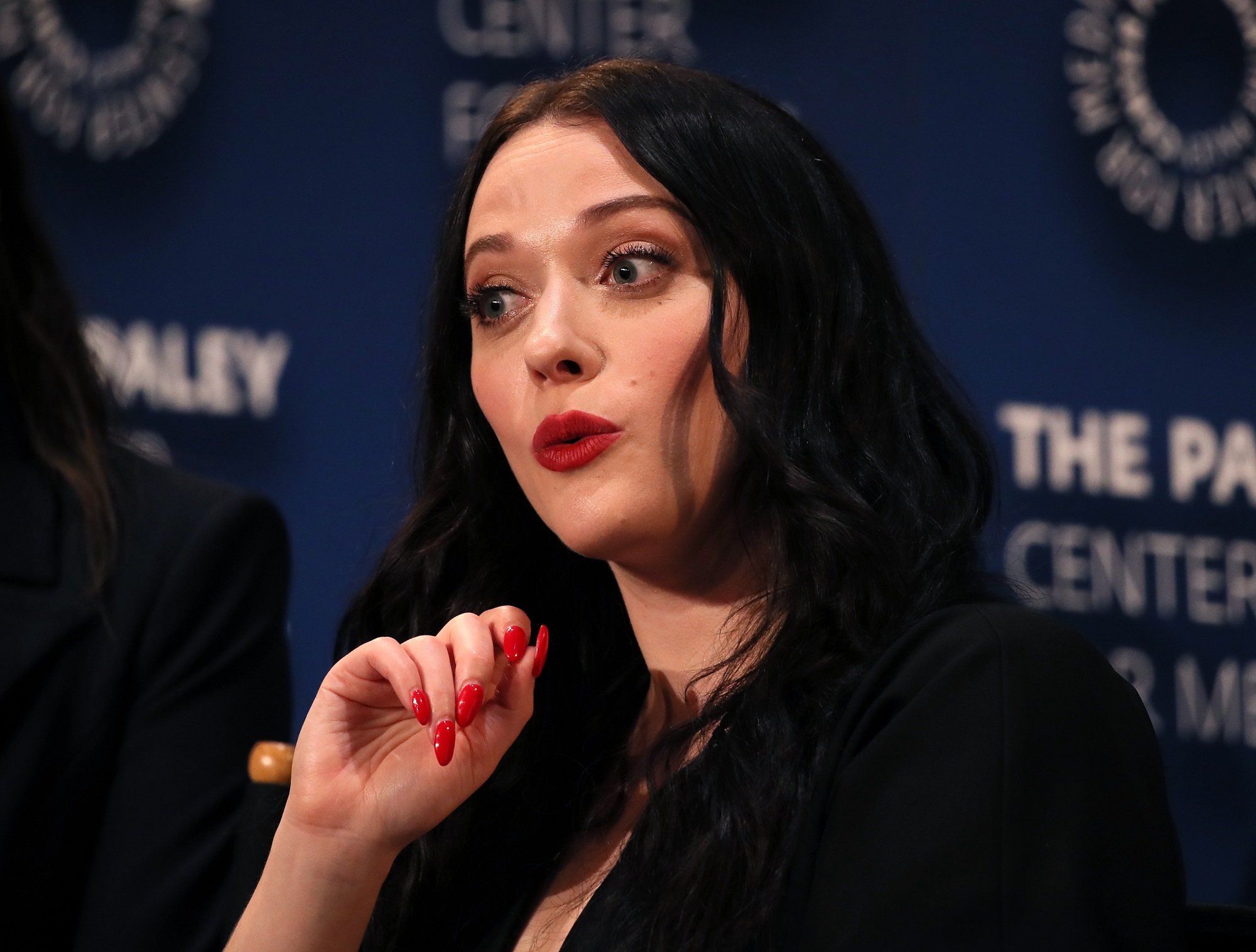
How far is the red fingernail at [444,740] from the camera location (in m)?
1.50

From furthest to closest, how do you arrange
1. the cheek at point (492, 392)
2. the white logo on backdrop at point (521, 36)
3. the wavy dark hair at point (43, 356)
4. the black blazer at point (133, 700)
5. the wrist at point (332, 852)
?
the white logo on backdrop at point (521, 36), the wavy dark hair at point (43, 356), the black blazer at point (133, 700), the cheek at point (492, 392), the wrist at point (332, 852)

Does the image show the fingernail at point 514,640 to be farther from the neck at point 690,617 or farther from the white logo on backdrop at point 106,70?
the white logo on backdrop at point 106,70

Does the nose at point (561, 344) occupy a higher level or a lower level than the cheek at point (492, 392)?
higher

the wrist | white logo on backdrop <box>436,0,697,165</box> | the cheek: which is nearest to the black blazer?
the wrist

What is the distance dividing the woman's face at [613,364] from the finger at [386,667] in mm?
212

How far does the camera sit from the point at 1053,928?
47.9 inches

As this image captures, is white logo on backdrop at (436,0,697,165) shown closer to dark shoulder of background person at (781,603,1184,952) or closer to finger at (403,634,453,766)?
finger at (403,634,453,766)

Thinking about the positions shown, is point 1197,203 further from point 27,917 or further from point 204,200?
point 27,917

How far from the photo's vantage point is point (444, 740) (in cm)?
150

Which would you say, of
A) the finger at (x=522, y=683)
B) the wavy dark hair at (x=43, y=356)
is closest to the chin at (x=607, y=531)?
the finger at (x=522, y=683)

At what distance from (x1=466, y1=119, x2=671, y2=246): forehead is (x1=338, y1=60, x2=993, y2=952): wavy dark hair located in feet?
0.06

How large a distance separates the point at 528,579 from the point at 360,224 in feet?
4.15

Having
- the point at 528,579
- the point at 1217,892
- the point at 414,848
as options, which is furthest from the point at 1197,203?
the point at 414,848

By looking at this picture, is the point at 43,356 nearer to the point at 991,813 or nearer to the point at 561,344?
the point at 561,344
